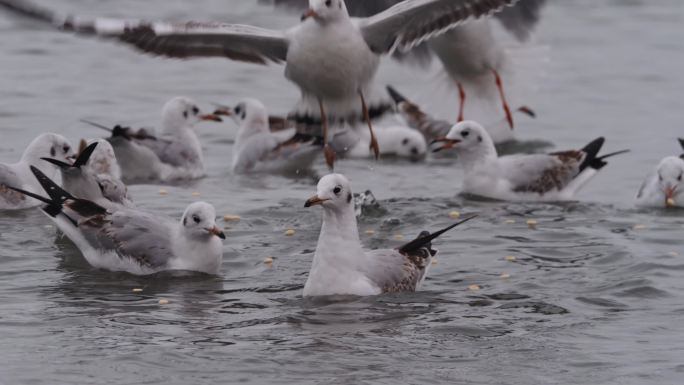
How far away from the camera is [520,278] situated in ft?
29.8

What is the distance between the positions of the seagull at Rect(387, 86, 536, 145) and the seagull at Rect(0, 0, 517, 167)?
3.42m

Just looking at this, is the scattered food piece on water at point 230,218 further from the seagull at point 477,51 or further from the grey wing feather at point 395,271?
the seagull at point 477,51

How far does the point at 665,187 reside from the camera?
37.0 ft

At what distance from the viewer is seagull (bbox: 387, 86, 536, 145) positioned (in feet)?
48.7

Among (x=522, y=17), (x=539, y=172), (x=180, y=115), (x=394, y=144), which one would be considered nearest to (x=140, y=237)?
(x=539, y=172)

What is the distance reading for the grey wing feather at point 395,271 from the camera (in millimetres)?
8523

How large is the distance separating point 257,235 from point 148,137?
8.79 ft

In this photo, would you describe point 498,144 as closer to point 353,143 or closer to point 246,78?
point 353,143

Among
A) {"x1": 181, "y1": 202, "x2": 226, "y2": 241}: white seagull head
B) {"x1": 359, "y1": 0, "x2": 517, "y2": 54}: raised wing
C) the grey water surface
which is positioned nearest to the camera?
the grey water surface

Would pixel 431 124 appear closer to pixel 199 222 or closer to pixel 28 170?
pixel 28 170

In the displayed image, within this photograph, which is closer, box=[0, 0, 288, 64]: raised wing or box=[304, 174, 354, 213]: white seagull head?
box=[304, 174, 354, 213]: white seagull head

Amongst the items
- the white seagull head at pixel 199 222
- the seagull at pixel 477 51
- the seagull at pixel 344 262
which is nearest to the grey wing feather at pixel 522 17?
the seagull at pixel 477 51

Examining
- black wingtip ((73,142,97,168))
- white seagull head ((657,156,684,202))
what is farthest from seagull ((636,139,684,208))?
black wingtip ((73,142,97,168))

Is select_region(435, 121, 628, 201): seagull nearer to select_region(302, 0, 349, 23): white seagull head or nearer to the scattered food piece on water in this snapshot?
select_region(302, 0, 349, 23): white seagull head
